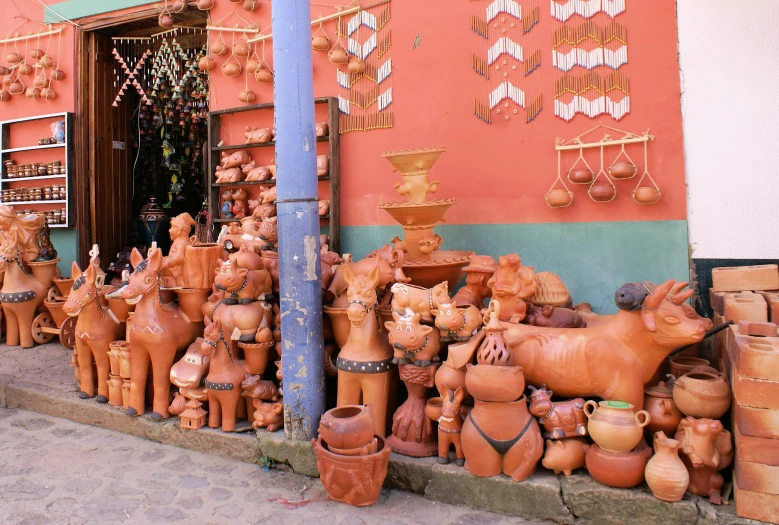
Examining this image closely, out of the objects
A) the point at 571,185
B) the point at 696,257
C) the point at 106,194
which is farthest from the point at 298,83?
the point at 106,194

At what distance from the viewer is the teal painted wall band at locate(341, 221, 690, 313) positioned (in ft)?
12.9

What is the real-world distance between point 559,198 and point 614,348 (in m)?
1.53

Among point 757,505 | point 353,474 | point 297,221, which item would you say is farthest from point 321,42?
point 757,505

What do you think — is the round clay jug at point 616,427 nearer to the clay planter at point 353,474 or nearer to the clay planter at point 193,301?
the clay planter at point 353,474

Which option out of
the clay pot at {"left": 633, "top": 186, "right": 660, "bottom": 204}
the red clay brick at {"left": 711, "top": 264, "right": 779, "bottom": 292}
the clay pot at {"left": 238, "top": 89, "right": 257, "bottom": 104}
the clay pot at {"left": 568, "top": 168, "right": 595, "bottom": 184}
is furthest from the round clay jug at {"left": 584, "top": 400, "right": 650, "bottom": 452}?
the clay pot at {"left": 238, "top": 89, "right": 257, "bottom": 104}

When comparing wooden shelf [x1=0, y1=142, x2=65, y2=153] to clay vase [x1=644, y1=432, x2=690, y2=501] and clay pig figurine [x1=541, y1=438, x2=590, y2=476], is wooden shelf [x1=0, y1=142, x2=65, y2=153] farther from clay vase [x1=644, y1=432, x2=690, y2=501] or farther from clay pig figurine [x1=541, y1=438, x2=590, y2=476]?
clay vase [x1=644, y1=432, x2=690, y2=501]

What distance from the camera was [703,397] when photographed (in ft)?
8.71

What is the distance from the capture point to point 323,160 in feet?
16.6

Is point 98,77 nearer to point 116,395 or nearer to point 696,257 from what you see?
point 116,395

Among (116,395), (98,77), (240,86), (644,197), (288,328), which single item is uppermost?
(98,77)

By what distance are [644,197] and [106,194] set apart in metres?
6.01

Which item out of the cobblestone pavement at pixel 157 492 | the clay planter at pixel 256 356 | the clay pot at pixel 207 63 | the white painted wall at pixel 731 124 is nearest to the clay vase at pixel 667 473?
the cobblestone pavement at pixel 157 492

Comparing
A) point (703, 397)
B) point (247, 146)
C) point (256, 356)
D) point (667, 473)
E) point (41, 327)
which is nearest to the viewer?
point (667, 473)

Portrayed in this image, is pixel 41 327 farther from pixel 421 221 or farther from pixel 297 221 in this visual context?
pixel 421 221
